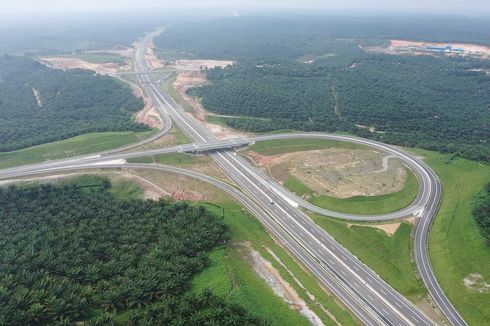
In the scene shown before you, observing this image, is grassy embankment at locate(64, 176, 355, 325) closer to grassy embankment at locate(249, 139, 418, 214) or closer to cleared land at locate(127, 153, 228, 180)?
grassy embankment at locate(249, 139, 418, 214)

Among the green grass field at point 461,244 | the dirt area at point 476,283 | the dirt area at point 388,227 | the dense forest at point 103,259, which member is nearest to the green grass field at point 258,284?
the dense forest at point 103,259

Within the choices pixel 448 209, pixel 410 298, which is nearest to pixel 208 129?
pixel 448 209

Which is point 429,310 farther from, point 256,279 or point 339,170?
point 339,170

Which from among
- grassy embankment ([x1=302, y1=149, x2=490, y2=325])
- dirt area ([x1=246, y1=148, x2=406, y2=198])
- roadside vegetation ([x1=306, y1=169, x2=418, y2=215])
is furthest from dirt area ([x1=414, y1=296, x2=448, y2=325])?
dirt area ([x1=246, y1=148, x2=406, y2=198])

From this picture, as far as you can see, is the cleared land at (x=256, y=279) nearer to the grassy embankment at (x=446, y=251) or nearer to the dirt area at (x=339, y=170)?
the grassy embankment at (x=446, y=251)

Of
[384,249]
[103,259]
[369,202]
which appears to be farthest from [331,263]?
[103,259]
